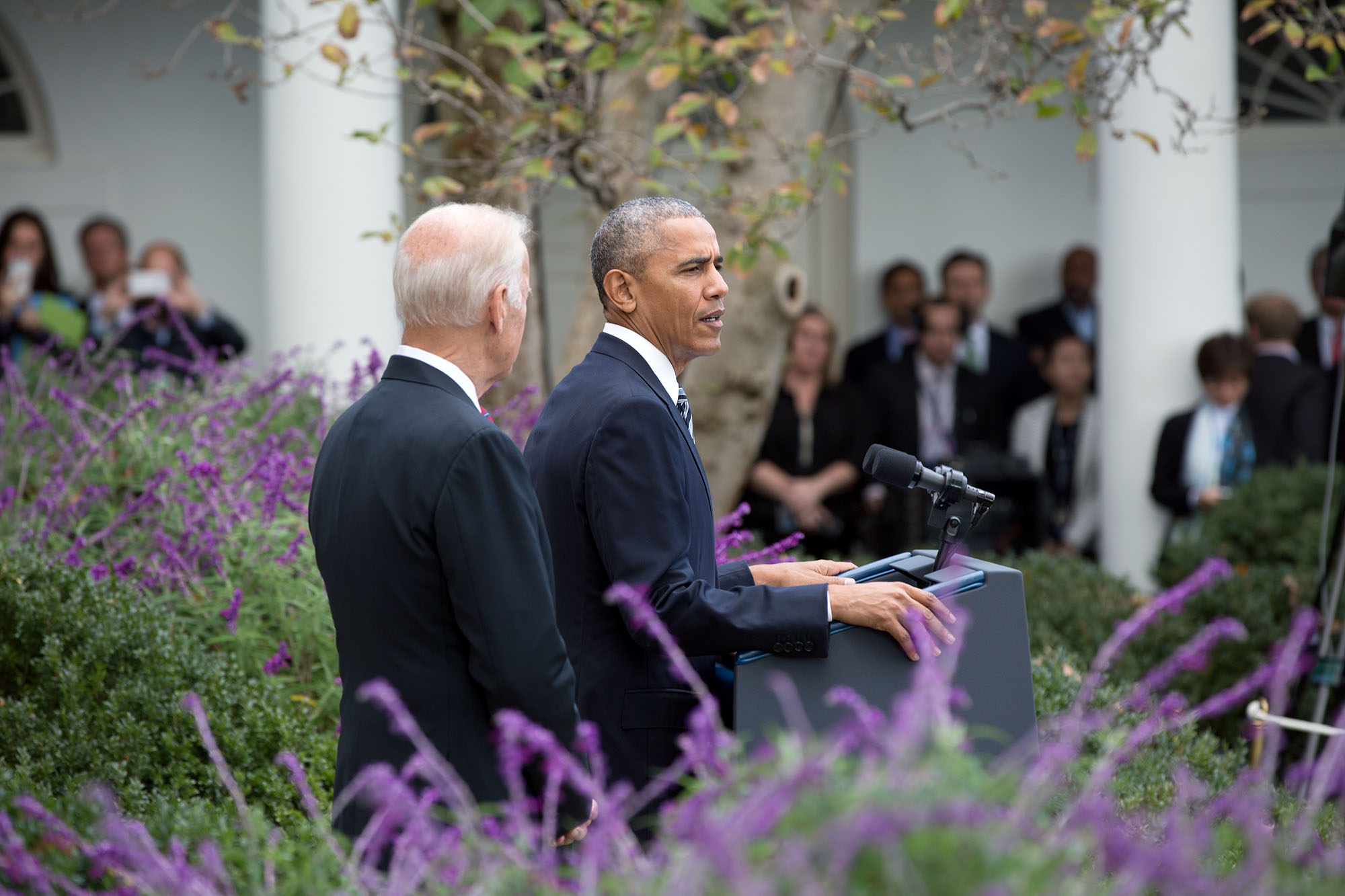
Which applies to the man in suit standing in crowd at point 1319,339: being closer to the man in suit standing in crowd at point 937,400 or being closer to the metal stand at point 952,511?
the man in suit standing in crowd at point 937,400


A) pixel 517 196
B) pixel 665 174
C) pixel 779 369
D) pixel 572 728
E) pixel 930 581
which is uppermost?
pixel 665 174

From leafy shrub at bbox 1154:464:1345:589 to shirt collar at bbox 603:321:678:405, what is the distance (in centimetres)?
401

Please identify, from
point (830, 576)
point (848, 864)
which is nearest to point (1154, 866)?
point (848, 864)

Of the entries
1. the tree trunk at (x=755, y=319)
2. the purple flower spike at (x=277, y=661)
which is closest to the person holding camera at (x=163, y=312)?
the tree trunk at (x=755, y=319)

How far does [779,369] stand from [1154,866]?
5380 mm

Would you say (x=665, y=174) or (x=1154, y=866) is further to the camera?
(x=665, y=174)

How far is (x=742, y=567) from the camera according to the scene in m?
3.00

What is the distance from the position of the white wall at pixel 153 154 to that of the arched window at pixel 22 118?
0.08 metres

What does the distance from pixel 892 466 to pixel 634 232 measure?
720 millimetres

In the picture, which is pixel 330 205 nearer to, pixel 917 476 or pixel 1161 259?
pixel 1161 259

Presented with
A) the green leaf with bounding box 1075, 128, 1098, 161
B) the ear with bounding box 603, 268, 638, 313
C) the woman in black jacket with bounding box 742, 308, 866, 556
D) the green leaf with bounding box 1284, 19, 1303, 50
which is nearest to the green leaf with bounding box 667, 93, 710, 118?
the green leaf with bounding box 1075, 128, 1098, 161

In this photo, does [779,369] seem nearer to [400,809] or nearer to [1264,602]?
[1264,602]

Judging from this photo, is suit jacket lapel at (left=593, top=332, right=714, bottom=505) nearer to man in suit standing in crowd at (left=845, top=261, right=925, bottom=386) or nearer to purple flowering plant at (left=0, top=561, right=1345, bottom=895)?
purple flowering plant at (left=0, top=561, right=1345, bottom=895)

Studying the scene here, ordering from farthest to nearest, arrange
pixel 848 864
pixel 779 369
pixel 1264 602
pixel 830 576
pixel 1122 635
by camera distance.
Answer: pixel 779 369 < pixel 1264 602 < pixel 830 576 < pixel 1122 635 < pixel 848 864
